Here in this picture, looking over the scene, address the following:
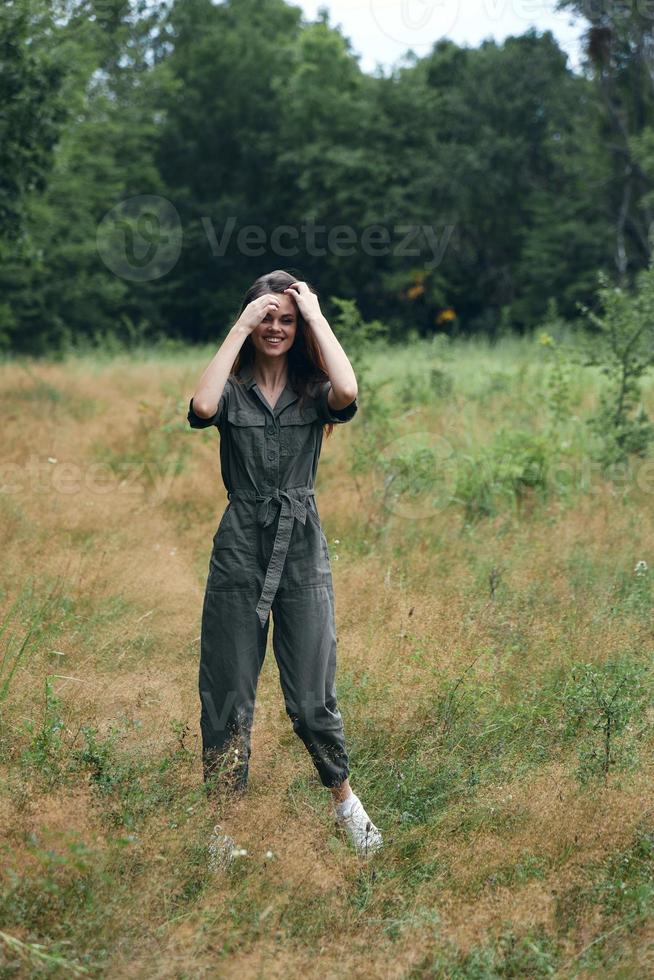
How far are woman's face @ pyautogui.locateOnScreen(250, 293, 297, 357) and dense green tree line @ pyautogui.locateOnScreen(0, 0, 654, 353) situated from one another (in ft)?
76.8

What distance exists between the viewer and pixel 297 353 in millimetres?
3617

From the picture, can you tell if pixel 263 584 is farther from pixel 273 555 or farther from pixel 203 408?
pixel 203 408

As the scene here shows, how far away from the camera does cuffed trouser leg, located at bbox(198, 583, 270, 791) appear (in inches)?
134

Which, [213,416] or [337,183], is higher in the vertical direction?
[337,183]

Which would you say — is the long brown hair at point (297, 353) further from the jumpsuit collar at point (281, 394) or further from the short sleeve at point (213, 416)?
the short sleeve at point (213, 416)

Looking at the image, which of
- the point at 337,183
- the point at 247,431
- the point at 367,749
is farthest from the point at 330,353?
the point at 337,183

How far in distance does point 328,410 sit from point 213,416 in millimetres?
395

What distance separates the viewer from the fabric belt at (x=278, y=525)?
3377mm

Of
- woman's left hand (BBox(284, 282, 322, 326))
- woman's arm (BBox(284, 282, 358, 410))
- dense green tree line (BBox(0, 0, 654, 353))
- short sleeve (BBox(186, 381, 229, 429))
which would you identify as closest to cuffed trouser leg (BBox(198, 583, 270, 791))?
short sleeve (BBox(186, 381, 229, 429))

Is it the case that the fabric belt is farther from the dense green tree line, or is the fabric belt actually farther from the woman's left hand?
the dense green tree line

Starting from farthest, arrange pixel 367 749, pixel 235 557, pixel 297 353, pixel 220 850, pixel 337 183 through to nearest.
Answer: pixel 337 183, pixel 367 749, pixel 297 353, pixel 235 557, pixel 220 850

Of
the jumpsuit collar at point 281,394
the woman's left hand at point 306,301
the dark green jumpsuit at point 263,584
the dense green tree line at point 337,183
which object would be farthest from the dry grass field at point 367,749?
the dense green tree line at point 337,183

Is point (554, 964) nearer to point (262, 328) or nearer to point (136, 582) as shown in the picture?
point (262, 328)

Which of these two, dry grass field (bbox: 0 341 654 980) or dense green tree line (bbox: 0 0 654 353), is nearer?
dry grass field (bbox: 0 341 654 980)
